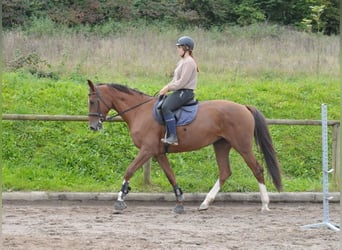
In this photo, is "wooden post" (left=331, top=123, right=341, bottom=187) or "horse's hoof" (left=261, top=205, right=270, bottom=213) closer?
"horse's hoof" (left=261, top=205, right=270, bottom=213)

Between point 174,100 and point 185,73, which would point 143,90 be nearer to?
point 174,100

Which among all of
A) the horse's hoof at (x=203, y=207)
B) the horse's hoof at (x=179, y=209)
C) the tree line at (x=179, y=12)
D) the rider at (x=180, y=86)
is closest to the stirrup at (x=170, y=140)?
the rider at (x=180, y=86)

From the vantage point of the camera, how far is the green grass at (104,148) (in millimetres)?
10812

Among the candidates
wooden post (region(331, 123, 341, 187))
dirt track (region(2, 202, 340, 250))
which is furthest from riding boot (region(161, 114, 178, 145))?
wooden post (region(331, 123, 341, 187))

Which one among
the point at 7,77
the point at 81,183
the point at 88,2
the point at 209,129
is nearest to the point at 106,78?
the point at 7,77

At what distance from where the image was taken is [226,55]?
18.5 meters

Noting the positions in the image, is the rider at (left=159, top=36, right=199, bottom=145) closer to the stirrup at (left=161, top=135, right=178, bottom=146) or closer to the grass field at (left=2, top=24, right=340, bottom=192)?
the stirrup at (left=161, top=135, right=178, bottom=146)

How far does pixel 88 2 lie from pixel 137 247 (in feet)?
67.4

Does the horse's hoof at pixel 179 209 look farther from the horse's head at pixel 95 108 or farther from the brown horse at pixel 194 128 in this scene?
the horse's head at pixel 95 108

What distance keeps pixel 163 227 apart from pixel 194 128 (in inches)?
74.3

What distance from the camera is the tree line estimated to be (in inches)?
981

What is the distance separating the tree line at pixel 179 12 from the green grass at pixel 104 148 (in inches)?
401

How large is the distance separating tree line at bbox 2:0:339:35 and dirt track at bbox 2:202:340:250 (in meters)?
14.6

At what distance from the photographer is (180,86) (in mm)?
9531
